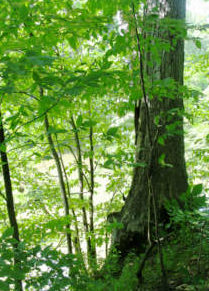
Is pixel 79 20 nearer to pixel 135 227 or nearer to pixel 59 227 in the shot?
pixel 59 227

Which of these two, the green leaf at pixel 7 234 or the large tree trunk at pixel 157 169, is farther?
the large tree trunk at pixel 157 169

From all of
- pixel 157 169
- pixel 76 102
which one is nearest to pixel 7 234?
pixel 76 102

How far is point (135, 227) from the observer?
9.43 ft

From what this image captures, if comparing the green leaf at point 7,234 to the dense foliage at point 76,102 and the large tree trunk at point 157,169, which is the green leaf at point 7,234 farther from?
the large tree trunk at point 157,169

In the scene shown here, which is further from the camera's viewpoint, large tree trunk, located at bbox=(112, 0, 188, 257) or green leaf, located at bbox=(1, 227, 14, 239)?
large tree trunk, located at bbox=(112, 0, 188, 257)

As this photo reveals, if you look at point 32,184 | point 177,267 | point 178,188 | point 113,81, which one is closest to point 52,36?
point 113,81

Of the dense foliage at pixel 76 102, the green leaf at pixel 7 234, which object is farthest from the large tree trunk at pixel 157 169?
the green leaf at pixel 7 234

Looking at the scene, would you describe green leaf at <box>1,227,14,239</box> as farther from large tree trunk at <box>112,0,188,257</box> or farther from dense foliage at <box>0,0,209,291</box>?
large tree trunk at <box>112,0,188,257</box>

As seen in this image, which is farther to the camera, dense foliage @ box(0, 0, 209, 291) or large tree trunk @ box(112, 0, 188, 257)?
large tree trunk @ box(112, 0, 188, 257)

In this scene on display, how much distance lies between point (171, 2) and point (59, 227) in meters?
2.99

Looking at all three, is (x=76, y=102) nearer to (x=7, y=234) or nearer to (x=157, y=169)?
(x=7, y=234)

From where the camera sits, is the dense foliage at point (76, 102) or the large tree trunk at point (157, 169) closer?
the dense foliage at point (76, 102)

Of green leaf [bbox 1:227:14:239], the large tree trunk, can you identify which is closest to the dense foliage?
green leaf [bbox 1:227:14:239]

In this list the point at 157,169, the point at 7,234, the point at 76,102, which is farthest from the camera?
the point at 157,169
